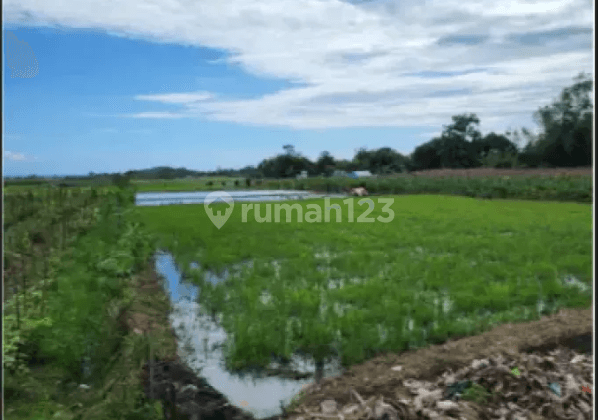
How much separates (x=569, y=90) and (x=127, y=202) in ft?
22.9

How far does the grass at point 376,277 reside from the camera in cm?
286

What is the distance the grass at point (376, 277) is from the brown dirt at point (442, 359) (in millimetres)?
161

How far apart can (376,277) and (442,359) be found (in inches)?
71.8

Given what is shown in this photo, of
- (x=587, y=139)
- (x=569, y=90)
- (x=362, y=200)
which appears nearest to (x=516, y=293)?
(x=587, y=139)

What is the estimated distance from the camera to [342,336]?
2.87 meters

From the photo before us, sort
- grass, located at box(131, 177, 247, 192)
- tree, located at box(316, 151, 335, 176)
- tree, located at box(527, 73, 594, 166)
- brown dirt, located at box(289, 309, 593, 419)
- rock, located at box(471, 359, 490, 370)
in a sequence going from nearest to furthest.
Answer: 1. brown dirt, located at box(289, 309, 593, 419)
2. rock, located at box(471, 359, 490, 370)
3. grass, located at box(131, 177, 247, 192)
4. tree, located at box(316, 151, 335, 176)
5. tree, located at box(527, 73, 594, 166)

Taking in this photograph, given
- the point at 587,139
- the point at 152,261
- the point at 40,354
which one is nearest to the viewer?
the point at 40,354

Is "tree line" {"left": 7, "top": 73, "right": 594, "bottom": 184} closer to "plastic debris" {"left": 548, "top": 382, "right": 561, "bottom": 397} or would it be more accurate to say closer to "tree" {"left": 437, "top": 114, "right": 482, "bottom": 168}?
"tree" {"left": 437, "top": 114, "right": 482, "bottom": 168}

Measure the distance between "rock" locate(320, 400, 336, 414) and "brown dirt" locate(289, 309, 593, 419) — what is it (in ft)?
0.07

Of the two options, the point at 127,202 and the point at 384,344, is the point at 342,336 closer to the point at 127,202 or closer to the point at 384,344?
the point at 384,344

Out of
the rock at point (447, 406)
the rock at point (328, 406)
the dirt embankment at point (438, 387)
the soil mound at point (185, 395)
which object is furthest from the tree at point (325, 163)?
the rock at point (447, 406)

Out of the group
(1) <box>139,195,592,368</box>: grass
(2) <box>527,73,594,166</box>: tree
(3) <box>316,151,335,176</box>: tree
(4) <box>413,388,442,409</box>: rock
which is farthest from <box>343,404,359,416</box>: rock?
(2) <box>527,73,594,166</box>: tree

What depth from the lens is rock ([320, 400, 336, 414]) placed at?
2.01 metres

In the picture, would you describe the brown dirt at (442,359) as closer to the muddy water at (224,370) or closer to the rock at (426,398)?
the rock at (426,398)
